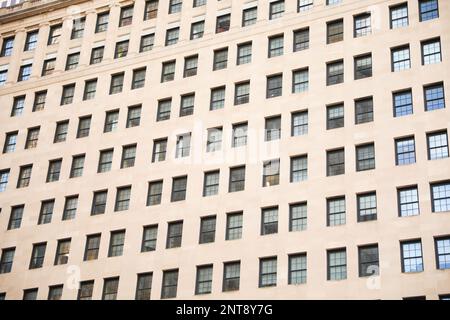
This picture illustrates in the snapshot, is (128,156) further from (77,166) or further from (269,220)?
(269,220)

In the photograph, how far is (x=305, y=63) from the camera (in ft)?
163

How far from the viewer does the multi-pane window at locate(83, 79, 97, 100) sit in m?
57.5

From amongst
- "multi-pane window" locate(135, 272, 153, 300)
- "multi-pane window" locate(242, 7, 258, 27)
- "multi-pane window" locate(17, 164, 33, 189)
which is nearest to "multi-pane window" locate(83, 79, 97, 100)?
"multi-pane window" locate(17, 164, 33, 189)

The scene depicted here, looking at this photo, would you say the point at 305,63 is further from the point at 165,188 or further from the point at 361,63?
the point at 165,188

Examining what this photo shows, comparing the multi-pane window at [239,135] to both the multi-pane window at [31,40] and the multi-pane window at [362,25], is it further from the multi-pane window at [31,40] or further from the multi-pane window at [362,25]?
the multi-pane window at [31,40]

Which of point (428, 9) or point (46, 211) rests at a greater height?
point (428, 9)

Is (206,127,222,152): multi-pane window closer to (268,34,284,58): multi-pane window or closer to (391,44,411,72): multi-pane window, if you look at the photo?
(268,34,284,58): multi-pane window

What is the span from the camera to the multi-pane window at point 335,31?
49.7 metres

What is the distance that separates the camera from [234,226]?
46719mm

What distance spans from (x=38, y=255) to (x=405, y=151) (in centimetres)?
2594

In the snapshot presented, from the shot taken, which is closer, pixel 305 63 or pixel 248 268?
pixel 248 268

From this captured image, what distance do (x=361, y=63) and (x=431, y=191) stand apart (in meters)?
10.2

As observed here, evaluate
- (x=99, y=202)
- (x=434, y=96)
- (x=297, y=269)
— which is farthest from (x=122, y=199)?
(x=434, y=96)
